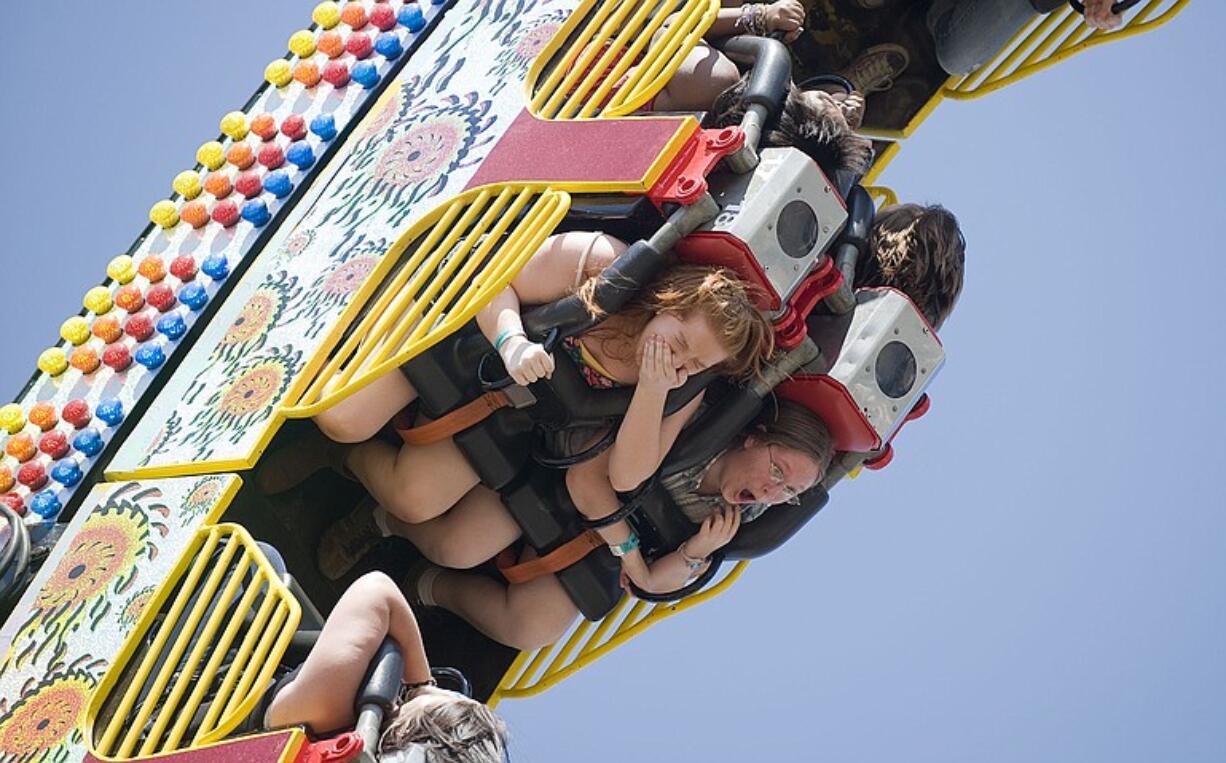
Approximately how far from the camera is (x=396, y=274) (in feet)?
24.6

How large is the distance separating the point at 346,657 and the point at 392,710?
17 centimetres

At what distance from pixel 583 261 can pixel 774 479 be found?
83cm

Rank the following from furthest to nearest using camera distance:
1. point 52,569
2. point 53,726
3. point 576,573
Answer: point 576,573 < point 52,569 < point 53,726

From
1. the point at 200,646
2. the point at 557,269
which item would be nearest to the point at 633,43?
the point at 557,269

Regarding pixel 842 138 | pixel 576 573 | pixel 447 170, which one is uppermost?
pixel 447 170

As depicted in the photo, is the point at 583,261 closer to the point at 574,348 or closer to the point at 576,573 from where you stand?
the point at 574,348

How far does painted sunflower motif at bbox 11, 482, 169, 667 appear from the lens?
23.6 feet

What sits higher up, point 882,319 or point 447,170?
point 447,170

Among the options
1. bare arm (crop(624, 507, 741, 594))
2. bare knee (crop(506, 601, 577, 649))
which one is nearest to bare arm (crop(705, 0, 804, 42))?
bare arm (crop(624, 507, 741, 594))

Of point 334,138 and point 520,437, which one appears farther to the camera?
point 334,138

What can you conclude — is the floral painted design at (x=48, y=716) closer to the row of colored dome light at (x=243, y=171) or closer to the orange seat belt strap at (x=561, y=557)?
the orange seat belt strap at (x=561, y=557)

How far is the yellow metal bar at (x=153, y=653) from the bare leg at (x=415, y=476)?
0.72 m

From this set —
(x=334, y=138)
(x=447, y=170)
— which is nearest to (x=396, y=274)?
(x=447, y=170)

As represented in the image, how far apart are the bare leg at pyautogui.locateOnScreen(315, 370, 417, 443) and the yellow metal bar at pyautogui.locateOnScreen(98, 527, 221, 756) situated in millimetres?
507
